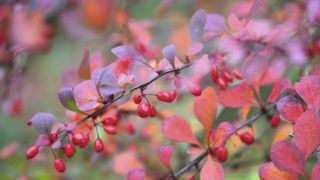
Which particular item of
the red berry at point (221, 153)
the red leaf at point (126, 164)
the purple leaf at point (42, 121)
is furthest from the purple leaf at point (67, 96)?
the red leaf at point (126, 164)

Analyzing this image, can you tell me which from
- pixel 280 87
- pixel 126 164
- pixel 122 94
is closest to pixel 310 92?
pixel 280 87

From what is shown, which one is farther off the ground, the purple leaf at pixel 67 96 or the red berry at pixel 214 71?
the purple leaf at pixel 67 96

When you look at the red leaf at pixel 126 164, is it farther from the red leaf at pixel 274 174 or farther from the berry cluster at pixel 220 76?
the red leaf at pixel 274 174

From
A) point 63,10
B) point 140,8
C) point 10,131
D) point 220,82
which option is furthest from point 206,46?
point 10,131

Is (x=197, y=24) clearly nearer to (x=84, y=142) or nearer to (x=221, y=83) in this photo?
(x=221, y=83)

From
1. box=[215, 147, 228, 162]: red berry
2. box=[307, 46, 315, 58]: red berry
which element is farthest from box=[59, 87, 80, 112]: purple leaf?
box=[307, 46, 315, 58]: red berry

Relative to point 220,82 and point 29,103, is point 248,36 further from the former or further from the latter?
point 29,103
